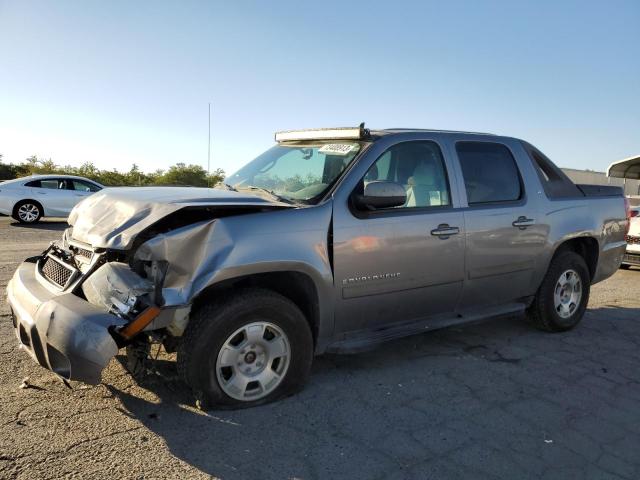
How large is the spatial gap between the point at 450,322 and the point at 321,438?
1.77 m

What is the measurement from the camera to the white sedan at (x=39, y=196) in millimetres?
14758

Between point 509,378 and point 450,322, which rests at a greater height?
point 450,322

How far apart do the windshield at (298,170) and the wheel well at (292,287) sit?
1.88ft

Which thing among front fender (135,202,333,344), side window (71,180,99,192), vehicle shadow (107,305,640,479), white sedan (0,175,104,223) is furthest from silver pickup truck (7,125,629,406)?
side window (71,180,99,192)

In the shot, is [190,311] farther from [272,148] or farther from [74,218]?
[272,148]

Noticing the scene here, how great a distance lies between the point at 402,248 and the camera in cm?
395

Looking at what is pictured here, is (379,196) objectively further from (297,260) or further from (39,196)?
(39,196)

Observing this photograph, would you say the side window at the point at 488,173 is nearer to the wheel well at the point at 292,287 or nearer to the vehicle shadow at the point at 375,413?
the vehicle shadow at the point at 375,413

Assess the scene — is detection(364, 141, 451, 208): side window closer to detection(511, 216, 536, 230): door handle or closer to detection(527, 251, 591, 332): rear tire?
detection(511, 216, 536, 230): door handle

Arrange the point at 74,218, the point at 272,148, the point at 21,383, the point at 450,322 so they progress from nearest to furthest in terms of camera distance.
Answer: the point at 21,383
the point at 74,218
the point at 450,322
the point at 272,148

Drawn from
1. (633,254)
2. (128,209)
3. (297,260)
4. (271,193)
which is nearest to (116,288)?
(128,209)

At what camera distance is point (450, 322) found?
4.42 m

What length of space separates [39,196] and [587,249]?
14503mm

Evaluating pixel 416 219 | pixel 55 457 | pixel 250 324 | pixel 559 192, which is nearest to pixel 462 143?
pixel 416 219
